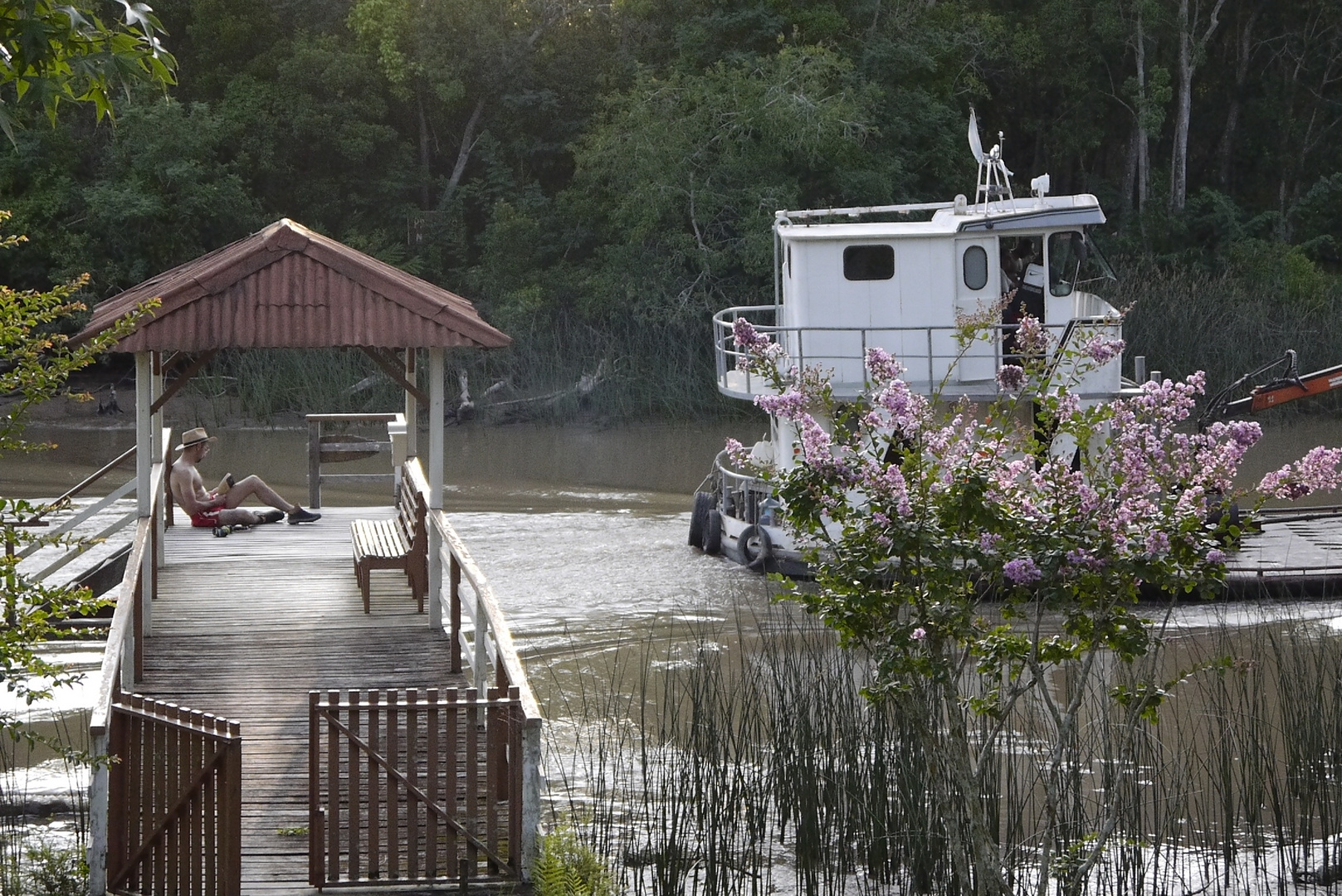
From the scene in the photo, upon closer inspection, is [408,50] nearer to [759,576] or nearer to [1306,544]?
[759,576]

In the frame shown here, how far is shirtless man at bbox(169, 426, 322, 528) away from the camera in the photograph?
1343 centimetres

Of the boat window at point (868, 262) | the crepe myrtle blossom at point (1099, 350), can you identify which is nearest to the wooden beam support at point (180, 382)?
the crepe myrtle blossom at point (1099, 350)

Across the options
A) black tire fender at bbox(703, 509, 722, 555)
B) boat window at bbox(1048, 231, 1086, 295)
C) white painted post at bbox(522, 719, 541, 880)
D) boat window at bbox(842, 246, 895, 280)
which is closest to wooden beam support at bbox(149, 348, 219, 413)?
white painted post at bbox(522, 719, 541, 880)

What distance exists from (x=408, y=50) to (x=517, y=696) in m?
31.0

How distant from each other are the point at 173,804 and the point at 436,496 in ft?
13.7

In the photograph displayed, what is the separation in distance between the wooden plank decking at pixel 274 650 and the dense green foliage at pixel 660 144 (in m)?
18.9

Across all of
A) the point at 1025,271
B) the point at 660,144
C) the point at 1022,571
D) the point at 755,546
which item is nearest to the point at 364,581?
the point at 1022,571

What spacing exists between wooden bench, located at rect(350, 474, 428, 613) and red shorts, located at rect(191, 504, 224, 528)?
2236mm

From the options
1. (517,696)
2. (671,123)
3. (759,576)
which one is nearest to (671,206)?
(671,123)

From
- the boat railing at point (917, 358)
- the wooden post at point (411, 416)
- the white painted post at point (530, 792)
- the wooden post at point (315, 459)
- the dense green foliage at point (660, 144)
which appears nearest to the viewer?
the white painted post at point (530, 792)

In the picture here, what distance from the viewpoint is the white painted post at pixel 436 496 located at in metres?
10.3

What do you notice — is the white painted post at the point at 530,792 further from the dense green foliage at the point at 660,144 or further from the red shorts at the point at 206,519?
the dense green foliage at the point at 660,144

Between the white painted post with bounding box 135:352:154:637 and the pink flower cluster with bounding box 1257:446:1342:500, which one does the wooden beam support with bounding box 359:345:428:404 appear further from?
the pink flower cluster with bounding box 1257:446:1342:500

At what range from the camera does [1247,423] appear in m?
5.96
